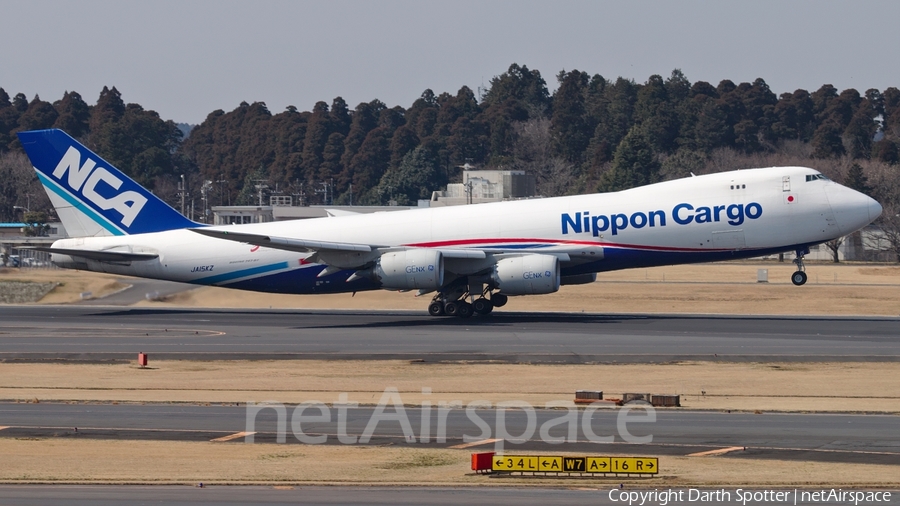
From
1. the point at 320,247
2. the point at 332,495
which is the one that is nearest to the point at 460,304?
the point at 320,247

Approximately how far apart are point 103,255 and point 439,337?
17288mm

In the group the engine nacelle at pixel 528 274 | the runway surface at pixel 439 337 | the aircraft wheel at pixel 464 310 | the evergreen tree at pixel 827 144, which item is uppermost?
the evergreen tree at pixel 827 144

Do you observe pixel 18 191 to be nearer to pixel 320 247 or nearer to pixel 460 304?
pixel 320 247

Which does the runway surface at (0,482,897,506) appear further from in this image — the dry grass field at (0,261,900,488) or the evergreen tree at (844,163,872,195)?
the evergreen tree at (844,163,872,195)

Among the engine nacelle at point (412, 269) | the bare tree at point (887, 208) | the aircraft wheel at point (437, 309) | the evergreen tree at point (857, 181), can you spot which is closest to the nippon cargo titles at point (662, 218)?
the engine nacelle at point (412, 269)

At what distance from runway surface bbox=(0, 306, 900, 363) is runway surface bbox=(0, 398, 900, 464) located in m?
10.4

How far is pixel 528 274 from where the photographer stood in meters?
45.6

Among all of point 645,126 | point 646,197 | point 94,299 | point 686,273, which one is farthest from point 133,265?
point 645,126

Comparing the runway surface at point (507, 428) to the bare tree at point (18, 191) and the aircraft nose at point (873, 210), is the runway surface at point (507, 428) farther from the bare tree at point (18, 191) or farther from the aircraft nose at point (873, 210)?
the bare tree at point (18, 191)

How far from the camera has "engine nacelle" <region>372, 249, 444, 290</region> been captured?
1815 inches

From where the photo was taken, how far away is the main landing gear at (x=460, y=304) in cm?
4922

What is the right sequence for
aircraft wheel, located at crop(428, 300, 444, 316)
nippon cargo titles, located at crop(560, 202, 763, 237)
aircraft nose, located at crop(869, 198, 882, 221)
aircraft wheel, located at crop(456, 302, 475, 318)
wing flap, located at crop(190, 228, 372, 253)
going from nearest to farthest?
wing flap, located at crop(190, 228, 372, 253), nippon cargo titles, located at crop(560, 202, 763, 237), aircraft nose, located at crop(869, 198, 882, 221), aircraft wheel, located at crop(456, 302, 475, 318), aircraft wheel, located at crop(428, 300, 444, 316)

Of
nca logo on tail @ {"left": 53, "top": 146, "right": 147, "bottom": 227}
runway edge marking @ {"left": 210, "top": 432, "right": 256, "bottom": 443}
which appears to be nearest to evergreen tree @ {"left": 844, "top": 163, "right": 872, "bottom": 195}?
nca logo on tail @ {"left": 53, "top": 146, "right": 147, "bottom": 227}

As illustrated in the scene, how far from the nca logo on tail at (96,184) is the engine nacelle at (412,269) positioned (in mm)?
12777
